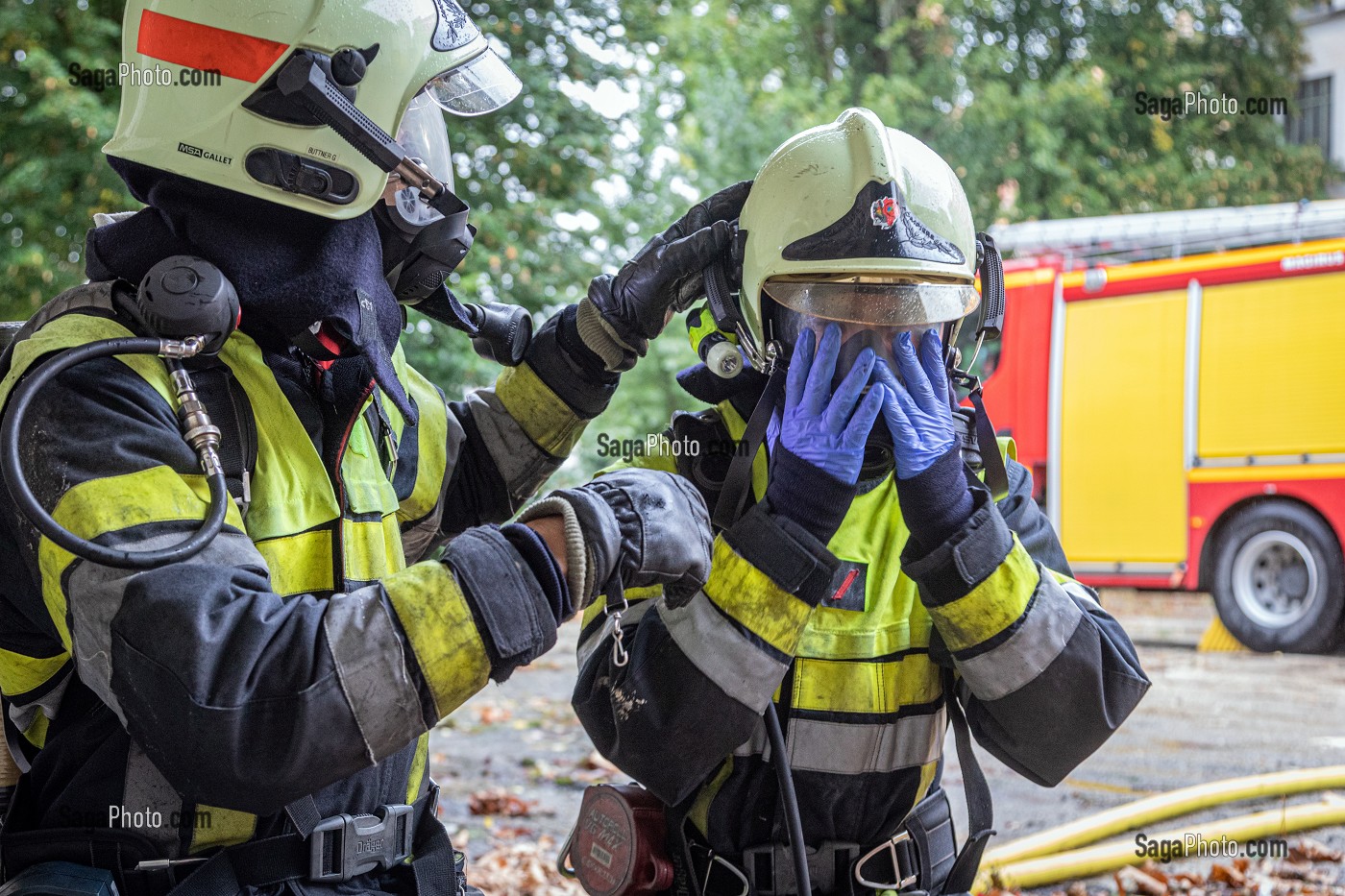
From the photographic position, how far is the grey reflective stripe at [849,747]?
2.15 meters

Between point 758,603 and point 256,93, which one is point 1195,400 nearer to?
point 758,603

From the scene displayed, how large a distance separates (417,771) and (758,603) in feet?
2.16

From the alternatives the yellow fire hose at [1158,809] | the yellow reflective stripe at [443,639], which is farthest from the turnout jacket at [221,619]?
the yellow fire hose at [1158,809]

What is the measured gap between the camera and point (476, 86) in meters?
2.23

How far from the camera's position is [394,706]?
1.51m

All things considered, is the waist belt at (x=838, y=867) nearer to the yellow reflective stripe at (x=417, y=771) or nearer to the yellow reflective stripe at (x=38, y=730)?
the yellow reflective stripe at (x=417, y=771)

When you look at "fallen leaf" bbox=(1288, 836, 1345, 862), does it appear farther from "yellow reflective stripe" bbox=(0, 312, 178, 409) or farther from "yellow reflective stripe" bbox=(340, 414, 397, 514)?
"yellow reflective stripe" bbox=(0, 312, 178, 409)

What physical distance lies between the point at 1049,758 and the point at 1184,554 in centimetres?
793

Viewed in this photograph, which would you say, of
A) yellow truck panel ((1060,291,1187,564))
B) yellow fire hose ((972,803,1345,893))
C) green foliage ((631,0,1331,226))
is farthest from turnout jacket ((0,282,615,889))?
green foliage ((631,0,1331,226))

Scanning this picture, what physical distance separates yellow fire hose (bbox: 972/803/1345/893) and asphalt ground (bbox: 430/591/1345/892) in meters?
0.06

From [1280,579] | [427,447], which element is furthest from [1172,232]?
[427,447]

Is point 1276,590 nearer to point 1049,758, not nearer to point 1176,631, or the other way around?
point 1176,631

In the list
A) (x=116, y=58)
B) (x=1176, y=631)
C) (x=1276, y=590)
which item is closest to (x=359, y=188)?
(x=116, y=58)

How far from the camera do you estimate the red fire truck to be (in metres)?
8.55
